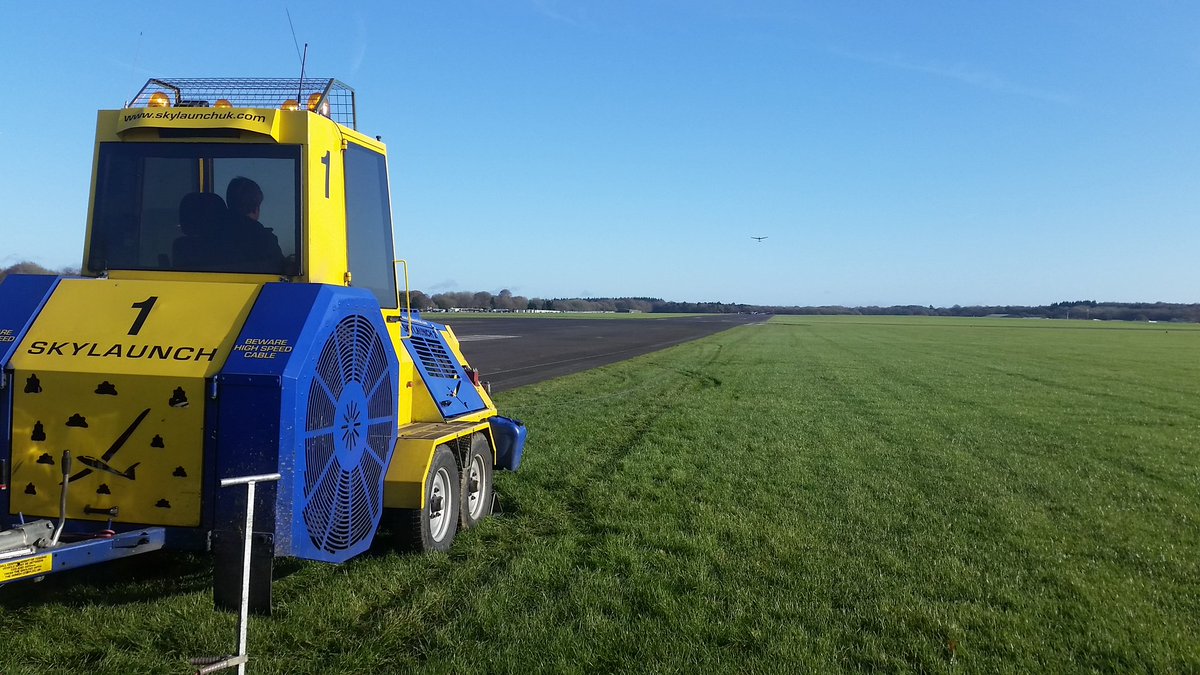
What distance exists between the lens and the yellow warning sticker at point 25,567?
345 centimetres

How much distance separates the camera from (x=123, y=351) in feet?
13.3

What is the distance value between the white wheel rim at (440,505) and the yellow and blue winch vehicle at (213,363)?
166 millimetres

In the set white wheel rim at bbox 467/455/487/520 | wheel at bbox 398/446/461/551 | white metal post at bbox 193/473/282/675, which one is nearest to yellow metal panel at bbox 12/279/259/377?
white metal post at bbox 193/473/282/675

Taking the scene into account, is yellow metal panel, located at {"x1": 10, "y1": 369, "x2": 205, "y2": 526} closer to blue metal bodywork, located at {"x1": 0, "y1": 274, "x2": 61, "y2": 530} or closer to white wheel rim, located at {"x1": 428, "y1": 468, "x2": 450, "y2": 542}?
blue metal bodywork, located at {"x1": 0, "y1": 274, "x2": 61, "y2": 530}

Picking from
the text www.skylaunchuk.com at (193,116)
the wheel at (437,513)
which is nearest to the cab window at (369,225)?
the text www.skylaunchuk.com at (193,116)

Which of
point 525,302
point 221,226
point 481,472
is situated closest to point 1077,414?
point 481,472

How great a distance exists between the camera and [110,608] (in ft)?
14.6

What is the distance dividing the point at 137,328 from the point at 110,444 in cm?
58

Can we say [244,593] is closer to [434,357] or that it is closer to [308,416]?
[308,416]

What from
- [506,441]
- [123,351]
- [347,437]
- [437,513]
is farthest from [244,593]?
[506,441]

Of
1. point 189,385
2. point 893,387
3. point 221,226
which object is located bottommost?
point 893,387

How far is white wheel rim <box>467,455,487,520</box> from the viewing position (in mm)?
6385

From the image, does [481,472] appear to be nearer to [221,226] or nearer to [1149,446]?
[221,226]

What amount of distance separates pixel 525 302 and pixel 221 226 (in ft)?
436
